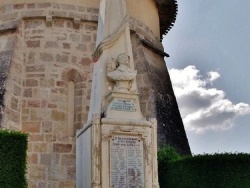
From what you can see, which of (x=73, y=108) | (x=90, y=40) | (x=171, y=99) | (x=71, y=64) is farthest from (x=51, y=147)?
(x=171, y=99)

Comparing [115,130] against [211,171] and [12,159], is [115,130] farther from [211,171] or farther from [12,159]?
[211,171]

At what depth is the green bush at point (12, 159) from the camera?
9.55m

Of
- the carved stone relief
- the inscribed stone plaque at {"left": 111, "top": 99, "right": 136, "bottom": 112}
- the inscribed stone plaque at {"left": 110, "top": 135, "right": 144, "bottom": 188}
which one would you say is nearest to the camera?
the inscribed stone plaque at {"left": 110, "top": 135, "right": 144, "bottom": 188}

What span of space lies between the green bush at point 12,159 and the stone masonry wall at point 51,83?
3.73 meters

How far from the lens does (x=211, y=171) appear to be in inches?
457

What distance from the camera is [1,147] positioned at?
Result: 9.75 meters

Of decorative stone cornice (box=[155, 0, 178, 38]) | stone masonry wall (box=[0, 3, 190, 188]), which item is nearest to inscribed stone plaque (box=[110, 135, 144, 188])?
stone masonry wall (box=[0, 3, 190, 188])

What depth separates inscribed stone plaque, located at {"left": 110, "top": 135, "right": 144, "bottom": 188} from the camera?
884cm

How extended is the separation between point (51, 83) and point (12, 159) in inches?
211

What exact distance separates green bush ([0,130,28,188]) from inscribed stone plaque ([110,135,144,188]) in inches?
78.3

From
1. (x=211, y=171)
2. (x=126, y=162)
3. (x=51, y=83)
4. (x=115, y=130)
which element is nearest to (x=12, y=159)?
(x=115, y=130)

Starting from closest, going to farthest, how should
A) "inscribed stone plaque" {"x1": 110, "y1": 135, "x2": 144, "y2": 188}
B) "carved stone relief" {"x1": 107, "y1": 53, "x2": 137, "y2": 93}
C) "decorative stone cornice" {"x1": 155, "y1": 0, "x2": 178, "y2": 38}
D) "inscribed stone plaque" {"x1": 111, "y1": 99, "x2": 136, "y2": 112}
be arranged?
"inscribed stone plaque" {"x1": 110, "y1": 135, "x2": 144, "y2": 188}, "inscribed stone plaque" {"x1": 111, "y1": 99, "x2": 136, "y2": 112}, "carved stone relief" {"x1": 107, "y1": 53, "x2": 137, "y2": 93}, "decorative stone cornice" {"x1": 155, "y1": 0, "x2": 178, "y2": 38}

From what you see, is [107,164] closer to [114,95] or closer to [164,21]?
[114,95]

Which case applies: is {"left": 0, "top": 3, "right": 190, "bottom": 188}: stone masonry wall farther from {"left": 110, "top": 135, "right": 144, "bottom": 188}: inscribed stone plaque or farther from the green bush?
{"left": 110, "top": 135, "right": 144, "bottom": 188}: inscribed stone plaque
